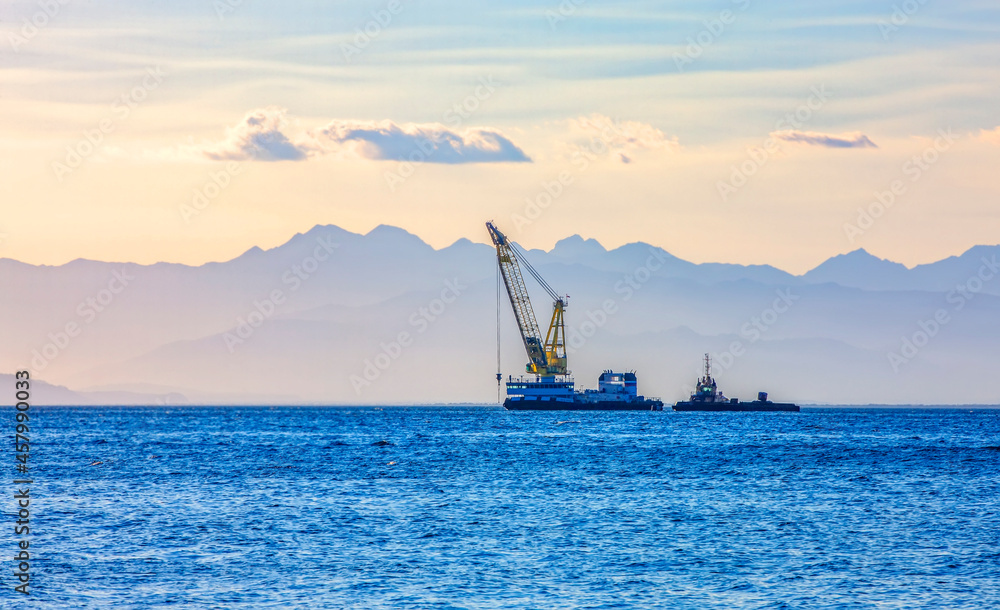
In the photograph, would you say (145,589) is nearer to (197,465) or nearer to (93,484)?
(93,484)

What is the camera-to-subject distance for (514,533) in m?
51.1

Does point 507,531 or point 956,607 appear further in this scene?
point 507,531

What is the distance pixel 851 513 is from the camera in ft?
191

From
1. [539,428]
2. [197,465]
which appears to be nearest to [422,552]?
[197,465]

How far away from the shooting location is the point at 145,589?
127 feet

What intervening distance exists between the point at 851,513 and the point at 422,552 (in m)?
25.4

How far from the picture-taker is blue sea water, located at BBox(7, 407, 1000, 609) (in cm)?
3831

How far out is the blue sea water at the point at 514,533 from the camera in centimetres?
3831

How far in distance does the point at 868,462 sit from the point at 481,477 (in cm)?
Answer: 3678

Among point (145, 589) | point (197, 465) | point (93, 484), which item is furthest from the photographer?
point (197, 465)

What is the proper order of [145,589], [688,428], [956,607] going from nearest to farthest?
[956,607] → [145,589] → [688,428]

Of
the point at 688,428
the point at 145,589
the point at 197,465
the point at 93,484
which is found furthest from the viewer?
the point at 688,428

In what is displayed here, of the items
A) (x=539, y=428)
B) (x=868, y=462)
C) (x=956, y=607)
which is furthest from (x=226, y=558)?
(x=539, y=428)

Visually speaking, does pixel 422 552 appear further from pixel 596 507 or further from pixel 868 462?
pixel 868 462
